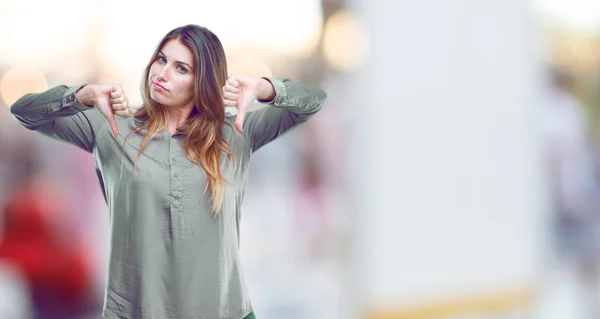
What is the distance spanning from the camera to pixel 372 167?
1.67 meters

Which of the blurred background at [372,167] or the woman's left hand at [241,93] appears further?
the blurred background at [372,167]

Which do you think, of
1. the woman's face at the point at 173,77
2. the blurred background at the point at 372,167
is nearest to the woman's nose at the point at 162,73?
the woman's face at the point at 173,77

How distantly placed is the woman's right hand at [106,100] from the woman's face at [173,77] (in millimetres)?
34

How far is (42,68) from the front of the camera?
3.09 feet

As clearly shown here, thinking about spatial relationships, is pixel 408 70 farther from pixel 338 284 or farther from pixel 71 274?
pixel 71 274

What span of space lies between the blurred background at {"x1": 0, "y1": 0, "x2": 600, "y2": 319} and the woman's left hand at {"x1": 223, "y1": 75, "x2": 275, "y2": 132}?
0.24 meters

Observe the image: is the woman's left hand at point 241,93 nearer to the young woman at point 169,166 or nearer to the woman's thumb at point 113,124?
the young woman at point 169,166

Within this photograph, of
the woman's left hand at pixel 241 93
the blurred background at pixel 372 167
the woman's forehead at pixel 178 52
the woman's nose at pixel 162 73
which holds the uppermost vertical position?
the woman's forehead at pixel 178 52

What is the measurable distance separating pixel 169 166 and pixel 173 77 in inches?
3.5

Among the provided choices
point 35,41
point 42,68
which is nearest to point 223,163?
point 42,68

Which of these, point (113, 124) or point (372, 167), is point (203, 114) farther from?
point (372, 167)

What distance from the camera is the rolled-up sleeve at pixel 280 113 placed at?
2.48 feet

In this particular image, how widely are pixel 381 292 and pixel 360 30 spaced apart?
23.8 inches

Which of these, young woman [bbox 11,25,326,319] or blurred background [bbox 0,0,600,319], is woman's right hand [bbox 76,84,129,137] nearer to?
young woman [bbox 11,25,326,319]
